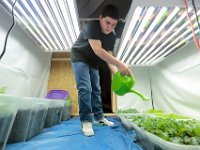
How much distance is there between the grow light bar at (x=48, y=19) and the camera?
1576mm

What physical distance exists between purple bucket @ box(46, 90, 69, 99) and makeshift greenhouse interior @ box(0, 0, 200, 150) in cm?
3

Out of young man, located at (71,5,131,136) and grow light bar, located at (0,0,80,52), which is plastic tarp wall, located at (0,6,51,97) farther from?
young man, located at (71,5,131,136)

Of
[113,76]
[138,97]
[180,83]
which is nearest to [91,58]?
[113,76]

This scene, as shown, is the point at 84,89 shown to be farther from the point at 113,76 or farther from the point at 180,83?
the point at 180,83

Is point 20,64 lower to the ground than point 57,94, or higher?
higher

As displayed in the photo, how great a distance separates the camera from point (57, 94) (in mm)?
3338

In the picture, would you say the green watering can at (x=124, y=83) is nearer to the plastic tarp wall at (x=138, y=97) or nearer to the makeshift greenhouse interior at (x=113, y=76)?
the makeshift greenhouse interior at (x=113, y=76)

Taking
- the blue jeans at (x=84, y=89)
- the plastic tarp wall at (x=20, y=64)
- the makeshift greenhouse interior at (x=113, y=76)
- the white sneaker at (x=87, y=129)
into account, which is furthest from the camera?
the plastic tarp wall at (x=20, y=64)

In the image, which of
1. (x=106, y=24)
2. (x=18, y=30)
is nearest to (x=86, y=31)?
(x=106, y=24)

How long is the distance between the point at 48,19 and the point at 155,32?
3.99 ft

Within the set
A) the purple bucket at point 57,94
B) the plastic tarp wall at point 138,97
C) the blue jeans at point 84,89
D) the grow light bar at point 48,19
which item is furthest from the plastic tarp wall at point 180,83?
the purple bucket at point 57,94

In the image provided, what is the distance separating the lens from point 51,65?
3.76 meters

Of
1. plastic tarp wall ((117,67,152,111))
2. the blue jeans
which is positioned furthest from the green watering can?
plastic tarp wall ((117,67,152,111))

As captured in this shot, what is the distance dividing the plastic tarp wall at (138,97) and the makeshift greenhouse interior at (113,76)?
0.23m
